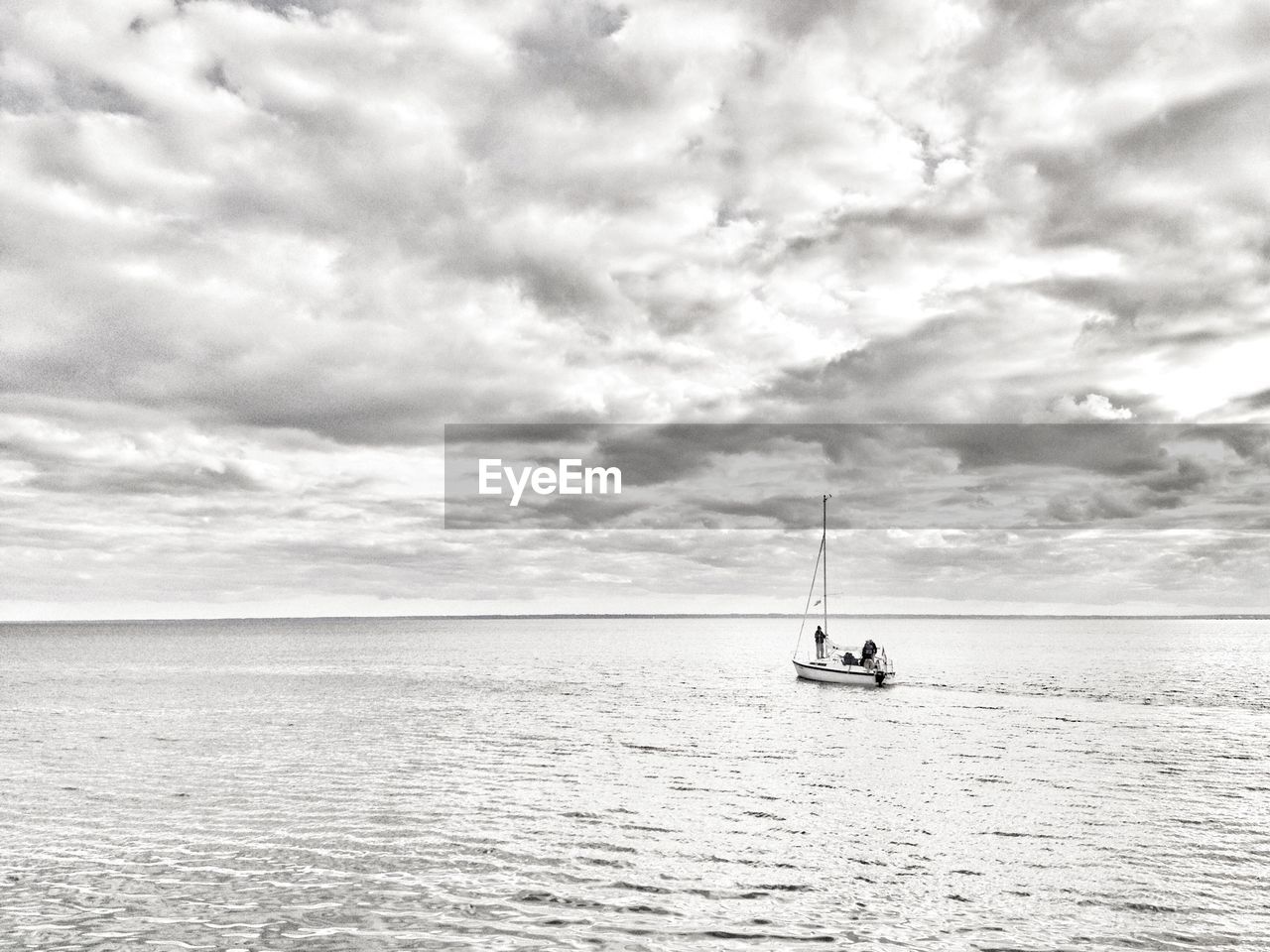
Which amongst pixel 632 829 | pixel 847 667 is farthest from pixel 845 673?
pixel 632 829

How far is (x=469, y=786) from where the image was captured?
38.5 metres

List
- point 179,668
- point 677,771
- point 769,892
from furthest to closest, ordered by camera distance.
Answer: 1. point 179,668
2. point 677,771
3. point 769,892

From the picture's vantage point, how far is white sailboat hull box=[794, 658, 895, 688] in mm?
90125

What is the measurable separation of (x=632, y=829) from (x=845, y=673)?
65.0 m

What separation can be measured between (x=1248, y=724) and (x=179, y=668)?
4927 inches

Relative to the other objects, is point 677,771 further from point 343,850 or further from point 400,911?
point 400,911

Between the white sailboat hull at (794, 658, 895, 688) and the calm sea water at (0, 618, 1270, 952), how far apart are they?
1888cm

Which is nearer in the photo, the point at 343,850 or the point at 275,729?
the point at 343,850

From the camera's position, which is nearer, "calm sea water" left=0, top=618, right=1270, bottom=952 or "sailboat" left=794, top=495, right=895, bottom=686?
"calm sea water" left=0, top=618, right=1270, bottom=952

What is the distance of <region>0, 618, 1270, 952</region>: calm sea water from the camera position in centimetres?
2152

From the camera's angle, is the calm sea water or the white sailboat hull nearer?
the calm sea water

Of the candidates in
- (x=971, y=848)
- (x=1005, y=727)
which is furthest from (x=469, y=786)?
(x=1005, y=727)

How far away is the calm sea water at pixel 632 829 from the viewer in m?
21.5

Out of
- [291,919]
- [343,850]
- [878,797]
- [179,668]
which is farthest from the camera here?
[179,668]
